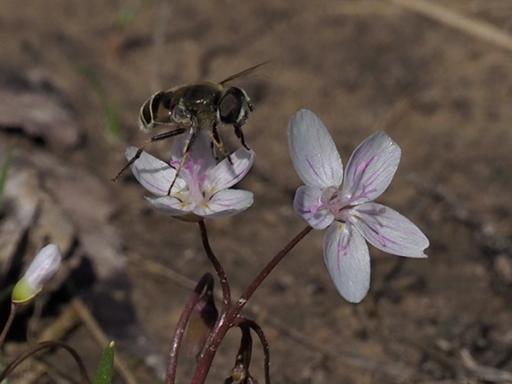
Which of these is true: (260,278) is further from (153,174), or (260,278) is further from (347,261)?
(153,174)

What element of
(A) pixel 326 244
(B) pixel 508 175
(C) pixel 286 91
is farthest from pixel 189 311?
(C) pixel 286 91

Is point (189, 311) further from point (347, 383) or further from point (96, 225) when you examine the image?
point (96, 225)

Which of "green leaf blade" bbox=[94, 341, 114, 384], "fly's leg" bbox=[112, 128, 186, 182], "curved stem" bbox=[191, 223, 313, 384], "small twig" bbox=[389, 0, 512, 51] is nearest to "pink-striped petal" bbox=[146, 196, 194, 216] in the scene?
"fly's leg" bbox=[112, 128, 186, 182]

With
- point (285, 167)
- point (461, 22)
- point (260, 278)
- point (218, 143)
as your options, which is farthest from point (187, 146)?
point (461, 22)

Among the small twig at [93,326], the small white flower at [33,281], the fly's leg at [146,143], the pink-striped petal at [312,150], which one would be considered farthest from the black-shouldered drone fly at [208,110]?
the small twig at [93,326]

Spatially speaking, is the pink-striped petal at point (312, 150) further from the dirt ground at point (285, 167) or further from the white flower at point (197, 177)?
the dirt ground at point (285, 167)

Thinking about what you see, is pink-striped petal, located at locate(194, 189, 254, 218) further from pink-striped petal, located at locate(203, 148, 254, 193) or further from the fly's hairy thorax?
the fly's hairy thorax
